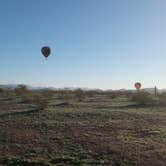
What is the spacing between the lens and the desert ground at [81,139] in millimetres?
13781

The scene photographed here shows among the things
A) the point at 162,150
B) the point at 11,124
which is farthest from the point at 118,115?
the point at 162,150

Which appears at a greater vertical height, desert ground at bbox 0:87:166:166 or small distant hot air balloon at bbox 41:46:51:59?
small distant hot air balloon at bbox 41:46:51:59

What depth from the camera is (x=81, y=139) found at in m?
17.0

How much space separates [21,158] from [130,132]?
7064mm

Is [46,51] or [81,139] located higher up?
[46,51]

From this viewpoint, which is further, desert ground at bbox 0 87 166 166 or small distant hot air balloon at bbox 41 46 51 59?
small distant hot air balloon at bbox 41 46 51 59

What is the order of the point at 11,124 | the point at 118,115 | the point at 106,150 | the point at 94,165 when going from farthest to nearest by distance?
the point at 118,115, the point at 11,124, the point at 106,150, the point at 94,165

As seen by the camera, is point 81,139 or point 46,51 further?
point 46,51

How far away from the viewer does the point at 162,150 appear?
15.2 m

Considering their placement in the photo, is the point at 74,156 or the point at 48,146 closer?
the point at 74,156

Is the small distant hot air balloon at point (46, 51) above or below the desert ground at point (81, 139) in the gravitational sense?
above

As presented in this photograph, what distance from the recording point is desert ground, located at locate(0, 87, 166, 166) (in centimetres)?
1378

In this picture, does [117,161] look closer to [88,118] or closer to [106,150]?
[106,150]

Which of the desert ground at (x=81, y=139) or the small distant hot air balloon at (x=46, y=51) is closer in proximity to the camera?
the desert ground at (x=81, y=139)
